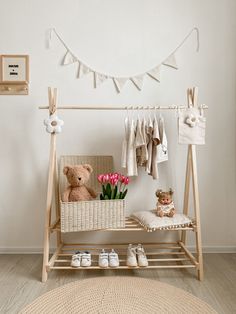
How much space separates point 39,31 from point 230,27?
1473 mm

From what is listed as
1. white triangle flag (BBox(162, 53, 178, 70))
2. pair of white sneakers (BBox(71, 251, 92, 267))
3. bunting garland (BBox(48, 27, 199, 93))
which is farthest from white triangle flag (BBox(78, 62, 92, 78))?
pair of white sneakers (BBox(71, 251, 92, 267))

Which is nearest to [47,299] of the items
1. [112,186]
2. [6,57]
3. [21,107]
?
[112,186]

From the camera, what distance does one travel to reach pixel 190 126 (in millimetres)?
2340

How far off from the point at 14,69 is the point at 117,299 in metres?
1.85

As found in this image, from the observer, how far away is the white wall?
9.00 ft

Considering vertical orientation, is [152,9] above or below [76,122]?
above

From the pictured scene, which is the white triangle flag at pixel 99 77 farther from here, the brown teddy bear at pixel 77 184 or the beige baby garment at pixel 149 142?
the brown teddy bear at pixel 77 184

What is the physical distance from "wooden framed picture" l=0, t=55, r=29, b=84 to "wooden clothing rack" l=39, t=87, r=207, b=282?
0.52 metres

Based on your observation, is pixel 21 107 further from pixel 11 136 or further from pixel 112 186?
pixel 112 186

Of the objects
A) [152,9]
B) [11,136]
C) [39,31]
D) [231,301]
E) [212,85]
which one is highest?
[152,9]

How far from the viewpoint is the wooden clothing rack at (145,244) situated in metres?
2.27

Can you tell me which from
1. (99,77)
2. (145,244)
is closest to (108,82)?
(99,77)

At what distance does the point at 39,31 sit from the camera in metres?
2.75

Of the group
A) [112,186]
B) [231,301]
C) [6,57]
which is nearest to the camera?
[231,301]
